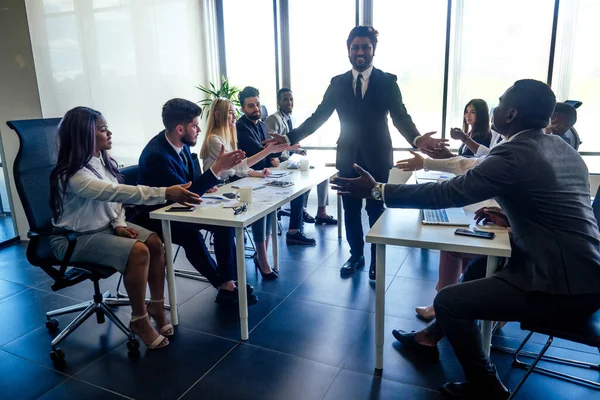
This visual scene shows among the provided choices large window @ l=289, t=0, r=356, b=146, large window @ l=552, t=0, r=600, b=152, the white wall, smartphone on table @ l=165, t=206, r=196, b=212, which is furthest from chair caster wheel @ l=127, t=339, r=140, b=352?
large window @ l=552, t=0, r=600, b=152

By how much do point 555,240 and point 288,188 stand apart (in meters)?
1.72

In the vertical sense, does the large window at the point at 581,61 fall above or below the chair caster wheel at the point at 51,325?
above

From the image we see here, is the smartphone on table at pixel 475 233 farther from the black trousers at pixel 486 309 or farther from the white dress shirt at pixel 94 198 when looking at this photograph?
the white dress shirt at pixel 94 198

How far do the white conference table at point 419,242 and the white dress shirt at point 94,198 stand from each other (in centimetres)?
116

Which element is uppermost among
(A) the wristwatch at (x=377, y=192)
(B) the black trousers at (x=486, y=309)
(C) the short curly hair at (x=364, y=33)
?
(C) the short curly hair at (x=364, y=33)

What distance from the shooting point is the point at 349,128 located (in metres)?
3.24

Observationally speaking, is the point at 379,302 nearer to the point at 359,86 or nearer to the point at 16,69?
the point at 359,86

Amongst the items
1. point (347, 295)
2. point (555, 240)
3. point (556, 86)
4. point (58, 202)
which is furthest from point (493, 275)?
point (556, 86)

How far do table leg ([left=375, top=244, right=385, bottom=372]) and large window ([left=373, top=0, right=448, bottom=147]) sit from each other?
152 inches

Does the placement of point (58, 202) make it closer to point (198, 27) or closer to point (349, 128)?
point (349, 128)

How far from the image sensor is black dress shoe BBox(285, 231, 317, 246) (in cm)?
410

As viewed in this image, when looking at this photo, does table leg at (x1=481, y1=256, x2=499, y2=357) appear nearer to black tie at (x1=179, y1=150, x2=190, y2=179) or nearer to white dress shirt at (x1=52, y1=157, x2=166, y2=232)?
white dress shirt at (x1=52, y1=157, x2=166, y2=232)

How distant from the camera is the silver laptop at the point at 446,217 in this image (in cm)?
206

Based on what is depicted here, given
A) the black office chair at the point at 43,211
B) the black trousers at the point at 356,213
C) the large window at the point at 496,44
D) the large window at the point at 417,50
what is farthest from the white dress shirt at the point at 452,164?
the large window at the point at 496,44
